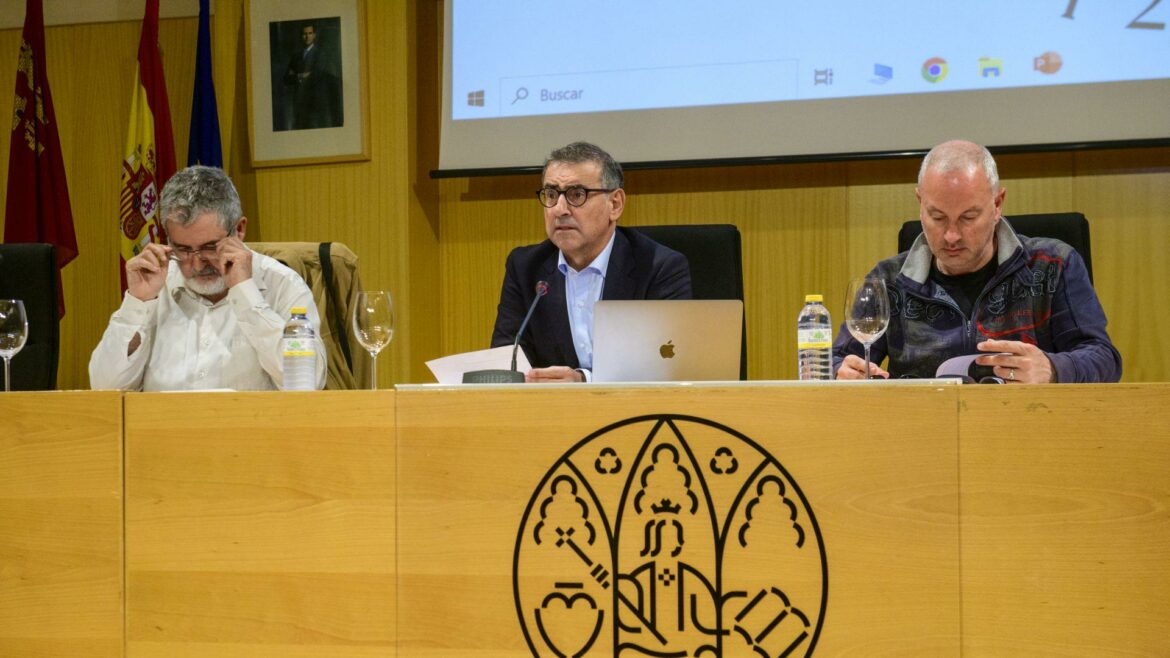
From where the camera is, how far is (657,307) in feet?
5.60

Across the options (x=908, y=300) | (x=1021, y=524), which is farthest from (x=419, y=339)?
(x=1021, y=524)

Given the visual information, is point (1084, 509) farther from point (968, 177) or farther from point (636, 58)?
point (636, 58)

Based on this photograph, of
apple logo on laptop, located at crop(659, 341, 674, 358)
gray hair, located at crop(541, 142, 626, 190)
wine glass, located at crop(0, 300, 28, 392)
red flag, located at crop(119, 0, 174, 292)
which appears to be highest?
red flag, located at crop(119, 0, 174, 292)

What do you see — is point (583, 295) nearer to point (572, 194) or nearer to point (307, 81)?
point (572, 194)

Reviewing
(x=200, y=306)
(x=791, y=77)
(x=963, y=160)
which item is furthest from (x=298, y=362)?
(x=791, y=77)

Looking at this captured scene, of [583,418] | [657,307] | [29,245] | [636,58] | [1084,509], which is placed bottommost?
[1084,509]

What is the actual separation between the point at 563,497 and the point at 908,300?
1178mm

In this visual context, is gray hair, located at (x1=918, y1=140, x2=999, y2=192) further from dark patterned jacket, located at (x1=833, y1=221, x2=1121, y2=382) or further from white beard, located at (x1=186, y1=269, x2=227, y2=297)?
white beard, located at (x1=186, y1=269, x2=227, y2=297)

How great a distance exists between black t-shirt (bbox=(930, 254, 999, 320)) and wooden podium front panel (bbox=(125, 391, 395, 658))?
1.35 metres

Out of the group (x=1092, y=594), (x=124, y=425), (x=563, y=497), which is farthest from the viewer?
(x=124, y=425)

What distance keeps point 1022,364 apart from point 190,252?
5.91 feet

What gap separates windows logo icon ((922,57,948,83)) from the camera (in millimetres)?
3199

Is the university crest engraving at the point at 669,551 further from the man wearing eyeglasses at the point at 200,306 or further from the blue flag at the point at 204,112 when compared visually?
the blue flag at the point at 204,112

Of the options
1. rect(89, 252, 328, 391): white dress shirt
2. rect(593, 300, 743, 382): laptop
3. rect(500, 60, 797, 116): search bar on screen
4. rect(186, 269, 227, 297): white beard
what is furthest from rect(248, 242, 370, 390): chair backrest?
rect(593, 300, 743, 382): laptop
